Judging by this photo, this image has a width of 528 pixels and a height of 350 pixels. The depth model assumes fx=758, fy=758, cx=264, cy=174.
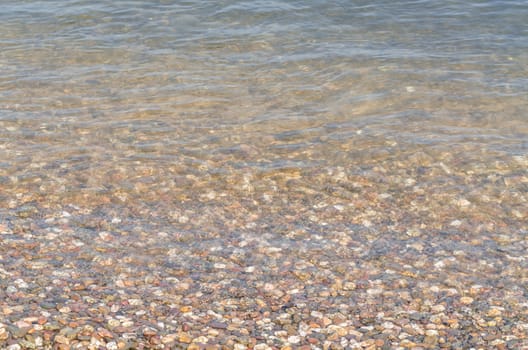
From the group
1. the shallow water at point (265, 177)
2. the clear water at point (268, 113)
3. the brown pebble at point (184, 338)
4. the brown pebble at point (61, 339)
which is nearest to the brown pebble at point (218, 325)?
the shallow water at point (265, 177)

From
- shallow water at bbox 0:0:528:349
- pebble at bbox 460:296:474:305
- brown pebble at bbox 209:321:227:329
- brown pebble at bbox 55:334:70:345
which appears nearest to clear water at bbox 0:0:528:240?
shallow water at bbox 0:0:528:349

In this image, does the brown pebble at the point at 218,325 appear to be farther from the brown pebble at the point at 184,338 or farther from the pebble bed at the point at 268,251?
the brown pebble at the point at 184,338

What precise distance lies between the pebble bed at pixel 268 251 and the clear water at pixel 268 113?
0.07 metres

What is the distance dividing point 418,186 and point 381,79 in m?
6.03

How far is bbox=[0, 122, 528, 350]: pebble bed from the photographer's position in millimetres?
9914

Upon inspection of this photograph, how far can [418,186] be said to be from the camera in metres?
14.6

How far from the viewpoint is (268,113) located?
18.2 meters

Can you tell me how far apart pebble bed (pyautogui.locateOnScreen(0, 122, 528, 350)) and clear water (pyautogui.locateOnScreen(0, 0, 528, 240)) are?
7cm

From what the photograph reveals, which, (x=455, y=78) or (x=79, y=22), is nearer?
(x=455, y=78)

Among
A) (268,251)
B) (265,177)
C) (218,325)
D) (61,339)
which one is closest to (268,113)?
(265,177)

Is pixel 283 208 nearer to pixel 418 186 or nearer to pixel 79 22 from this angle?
pixel 418 186

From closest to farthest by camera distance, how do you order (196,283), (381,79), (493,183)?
(196,283), (493,183), (381,79)

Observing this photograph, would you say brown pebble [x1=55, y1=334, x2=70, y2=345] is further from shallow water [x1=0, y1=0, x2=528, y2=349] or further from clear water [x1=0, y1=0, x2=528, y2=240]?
clear water [x1=0, y1=0, x2=528, y2=240]

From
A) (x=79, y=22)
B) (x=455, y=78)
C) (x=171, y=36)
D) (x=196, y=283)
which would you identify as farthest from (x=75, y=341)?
(x=79, y=22)
